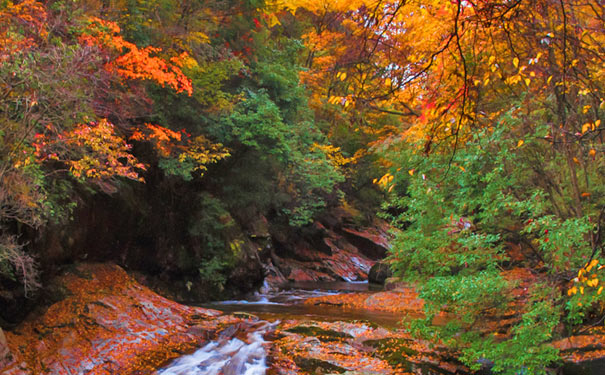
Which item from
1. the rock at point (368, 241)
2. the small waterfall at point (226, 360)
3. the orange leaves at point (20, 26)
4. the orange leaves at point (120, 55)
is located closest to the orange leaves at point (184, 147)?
the orange leaves at point (120, 55)

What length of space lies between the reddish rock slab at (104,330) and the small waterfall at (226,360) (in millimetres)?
323

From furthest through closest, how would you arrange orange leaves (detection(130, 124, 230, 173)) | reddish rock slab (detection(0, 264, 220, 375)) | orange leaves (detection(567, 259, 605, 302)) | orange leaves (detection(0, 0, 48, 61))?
orange leaves (detection(130, 124, 230, 173)) < reddish rock slab (detection(0, 264, 220, 375)) < orange leaves (detection(0, 0, 48, 61)) < orange leaves (detection(567, 259, 605, 302))

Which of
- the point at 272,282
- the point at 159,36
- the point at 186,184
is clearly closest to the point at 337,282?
the point at 272,282

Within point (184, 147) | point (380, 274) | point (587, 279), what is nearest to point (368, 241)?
point (380, 274)

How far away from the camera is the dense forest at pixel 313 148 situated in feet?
16.5

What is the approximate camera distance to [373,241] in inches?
1046

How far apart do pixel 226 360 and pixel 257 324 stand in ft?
7.17

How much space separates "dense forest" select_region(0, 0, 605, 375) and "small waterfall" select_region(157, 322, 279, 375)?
285cm

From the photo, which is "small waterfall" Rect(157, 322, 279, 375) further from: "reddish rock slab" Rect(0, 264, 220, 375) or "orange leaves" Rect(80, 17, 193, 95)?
"orange leaves" Rect(80, 17, 193, 95)

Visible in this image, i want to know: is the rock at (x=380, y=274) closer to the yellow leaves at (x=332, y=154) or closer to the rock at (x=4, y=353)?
the yellow leaves at (x=332, y=154)

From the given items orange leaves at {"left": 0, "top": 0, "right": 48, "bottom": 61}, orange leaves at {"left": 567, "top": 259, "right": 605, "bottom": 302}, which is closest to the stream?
orange leaves at {"left": 567, "top": 259, "right": 605, "bottom": 302}

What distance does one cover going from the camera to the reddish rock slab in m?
6.98

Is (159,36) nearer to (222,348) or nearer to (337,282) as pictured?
(222,348)

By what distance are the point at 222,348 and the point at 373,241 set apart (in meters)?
19.2
